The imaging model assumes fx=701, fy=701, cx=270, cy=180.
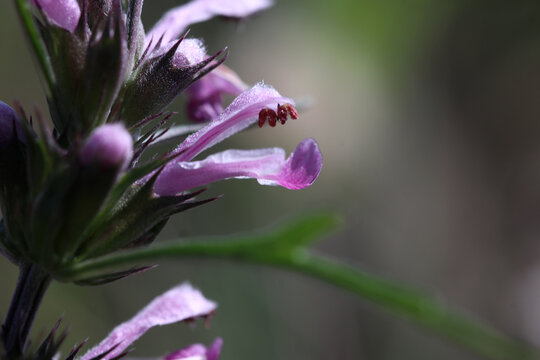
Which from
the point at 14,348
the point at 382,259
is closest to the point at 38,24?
the point at 14,348

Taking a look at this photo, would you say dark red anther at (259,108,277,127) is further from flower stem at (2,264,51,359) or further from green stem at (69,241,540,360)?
flower stem at (2,264,51,359)

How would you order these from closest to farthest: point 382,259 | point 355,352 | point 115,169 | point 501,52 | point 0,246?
1. point 115,169
2. point 0,246
3. point 355,352
4. point 382,259
5. point 501,52

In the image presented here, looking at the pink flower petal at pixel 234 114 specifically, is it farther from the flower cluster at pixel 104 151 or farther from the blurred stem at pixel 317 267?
the blurred stem at pixel 317 267

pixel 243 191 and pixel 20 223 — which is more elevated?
pixel 243 191

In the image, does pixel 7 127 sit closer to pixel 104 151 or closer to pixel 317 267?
pixel 104 151

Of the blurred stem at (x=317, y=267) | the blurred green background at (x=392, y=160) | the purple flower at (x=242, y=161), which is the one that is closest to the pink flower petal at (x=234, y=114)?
the purple flower at (x=242, y=161)

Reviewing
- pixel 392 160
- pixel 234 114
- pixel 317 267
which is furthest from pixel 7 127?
pixel 392 160

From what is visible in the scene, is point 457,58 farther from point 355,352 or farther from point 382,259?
point 355,352

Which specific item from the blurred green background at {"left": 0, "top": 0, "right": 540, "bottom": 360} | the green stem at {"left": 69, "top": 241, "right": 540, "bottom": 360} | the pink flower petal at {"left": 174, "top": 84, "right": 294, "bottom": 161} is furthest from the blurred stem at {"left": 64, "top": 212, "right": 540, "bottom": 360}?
the blurred green background at {"left": 0, "top": 0, "right": 540, "bottom": 360}
